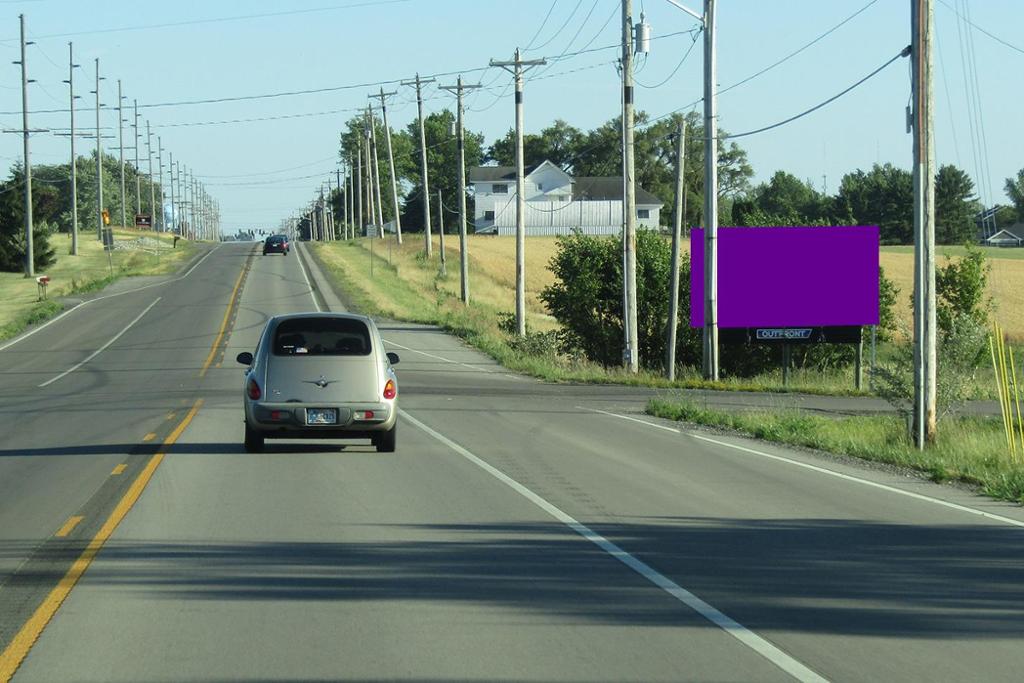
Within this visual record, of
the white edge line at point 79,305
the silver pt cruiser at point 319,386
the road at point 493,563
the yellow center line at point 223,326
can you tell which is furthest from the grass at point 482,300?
the silver pt cruiser at point 319,386

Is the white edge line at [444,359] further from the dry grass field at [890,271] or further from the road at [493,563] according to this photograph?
the dry grass field at [890,271]

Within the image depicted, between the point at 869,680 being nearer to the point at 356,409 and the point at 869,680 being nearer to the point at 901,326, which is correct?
the point at 356,409

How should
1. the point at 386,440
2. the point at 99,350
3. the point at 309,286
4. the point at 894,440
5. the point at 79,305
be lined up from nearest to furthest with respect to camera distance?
the point at 386,440 → the point at 894,440 → the point at 99,350 → the point at 79,305 → the point at 309,286

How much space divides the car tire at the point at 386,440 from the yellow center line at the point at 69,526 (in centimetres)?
561

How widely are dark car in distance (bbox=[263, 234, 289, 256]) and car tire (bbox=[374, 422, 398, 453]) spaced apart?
8801 centimetres

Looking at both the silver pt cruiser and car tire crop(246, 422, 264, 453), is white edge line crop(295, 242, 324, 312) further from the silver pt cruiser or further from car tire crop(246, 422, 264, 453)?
the silver pt cruiser

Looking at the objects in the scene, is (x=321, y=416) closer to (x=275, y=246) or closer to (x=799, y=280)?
(x=799, y=280)

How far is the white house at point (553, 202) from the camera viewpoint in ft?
447

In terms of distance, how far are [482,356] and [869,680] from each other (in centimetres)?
4007

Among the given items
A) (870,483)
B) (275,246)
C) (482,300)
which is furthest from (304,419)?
(275,246)

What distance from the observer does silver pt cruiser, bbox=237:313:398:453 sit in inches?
655

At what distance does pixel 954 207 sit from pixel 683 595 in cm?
13534

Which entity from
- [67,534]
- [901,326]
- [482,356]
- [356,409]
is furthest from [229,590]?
[482,356]

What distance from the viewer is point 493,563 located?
9578 millimetres
